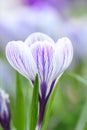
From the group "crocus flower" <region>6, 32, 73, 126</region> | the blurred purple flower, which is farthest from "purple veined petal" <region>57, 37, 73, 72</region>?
the blurred purple flower

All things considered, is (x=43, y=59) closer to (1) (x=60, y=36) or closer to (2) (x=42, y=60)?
(2) (x=42, y=60)

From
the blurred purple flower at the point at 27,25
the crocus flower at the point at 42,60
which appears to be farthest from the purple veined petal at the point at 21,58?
the blurred purple flower at the point at 27,25

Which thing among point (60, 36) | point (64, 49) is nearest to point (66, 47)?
point (64, 49)

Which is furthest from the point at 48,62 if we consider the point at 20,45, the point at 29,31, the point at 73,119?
the point at 29,31

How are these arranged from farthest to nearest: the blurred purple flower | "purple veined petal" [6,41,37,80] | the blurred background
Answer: the blurred purple flower < the blurred background < "purple veined petal" [6,41,37,80]

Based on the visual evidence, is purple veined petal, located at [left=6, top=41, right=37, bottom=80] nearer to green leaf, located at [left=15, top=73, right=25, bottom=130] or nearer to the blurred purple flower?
green leaf, located at [left=15, top=73, right=25, bottom=130]

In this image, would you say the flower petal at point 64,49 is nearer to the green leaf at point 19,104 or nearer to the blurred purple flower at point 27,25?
the green leaf at point 19,104

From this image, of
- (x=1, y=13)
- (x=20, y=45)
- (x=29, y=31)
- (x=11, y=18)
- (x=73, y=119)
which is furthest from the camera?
(x=1, y=13)

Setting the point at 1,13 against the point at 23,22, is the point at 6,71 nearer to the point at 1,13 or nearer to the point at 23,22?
the point at 23,22
